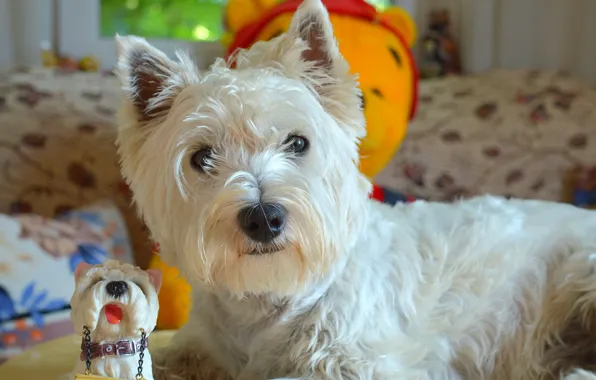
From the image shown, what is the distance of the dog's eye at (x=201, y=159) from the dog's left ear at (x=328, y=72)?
0.27 metres

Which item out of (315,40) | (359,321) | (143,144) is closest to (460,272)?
(359,321)

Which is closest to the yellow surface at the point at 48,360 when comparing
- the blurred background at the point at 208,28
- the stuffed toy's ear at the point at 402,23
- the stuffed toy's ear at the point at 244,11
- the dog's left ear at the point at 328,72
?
the dog's left ear at the point at 328,72

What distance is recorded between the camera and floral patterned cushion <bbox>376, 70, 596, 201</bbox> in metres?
2.73

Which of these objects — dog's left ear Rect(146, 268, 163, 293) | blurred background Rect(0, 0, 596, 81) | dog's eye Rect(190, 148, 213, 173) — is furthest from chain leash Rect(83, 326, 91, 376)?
blurred background Rect(0, 0, 596, 81)

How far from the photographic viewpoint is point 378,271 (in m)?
1.51

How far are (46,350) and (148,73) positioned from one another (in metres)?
0.80

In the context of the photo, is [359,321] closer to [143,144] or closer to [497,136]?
[143,144]

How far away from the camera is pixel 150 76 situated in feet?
4.58

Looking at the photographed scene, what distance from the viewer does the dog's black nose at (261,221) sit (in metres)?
1.16

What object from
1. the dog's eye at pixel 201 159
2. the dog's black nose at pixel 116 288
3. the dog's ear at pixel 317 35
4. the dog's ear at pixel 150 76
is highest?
the dog's ear at pixel 317 35

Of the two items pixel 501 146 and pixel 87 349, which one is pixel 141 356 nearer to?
pixel 87 349

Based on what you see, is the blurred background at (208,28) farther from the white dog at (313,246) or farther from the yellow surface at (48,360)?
the yellow surface at (48,360)

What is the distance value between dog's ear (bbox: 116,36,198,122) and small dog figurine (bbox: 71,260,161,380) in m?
0.45

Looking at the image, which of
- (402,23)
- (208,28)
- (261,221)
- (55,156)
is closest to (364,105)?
(402,23)
